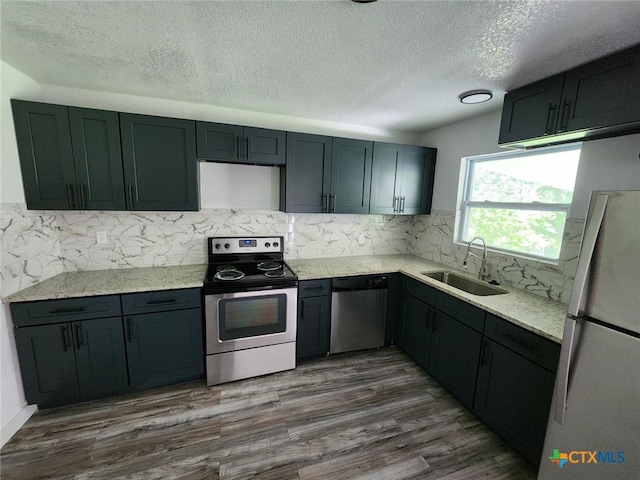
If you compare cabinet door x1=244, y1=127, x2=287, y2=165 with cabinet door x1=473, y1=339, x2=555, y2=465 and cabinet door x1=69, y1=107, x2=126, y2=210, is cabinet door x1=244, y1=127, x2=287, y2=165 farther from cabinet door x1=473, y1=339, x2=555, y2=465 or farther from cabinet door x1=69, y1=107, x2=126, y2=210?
cabinet door x1=473, y1=339, x2=555, y2=465

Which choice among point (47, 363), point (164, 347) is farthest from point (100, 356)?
point (164, 347)

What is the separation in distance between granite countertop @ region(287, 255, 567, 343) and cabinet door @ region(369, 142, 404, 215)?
622 mm

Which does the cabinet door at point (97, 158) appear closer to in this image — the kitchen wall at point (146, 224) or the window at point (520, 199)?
the kitchen wall at point (146, 224)

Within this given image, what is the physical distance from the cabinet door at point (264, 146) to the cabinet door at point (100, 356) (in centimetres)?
171

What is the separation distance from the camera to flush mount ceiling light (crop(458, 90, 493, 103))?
6.58 ft

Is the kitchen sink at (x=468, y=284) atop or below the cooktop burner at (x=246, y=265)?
below

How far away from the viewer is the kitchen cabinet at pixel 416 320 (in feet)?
7.94

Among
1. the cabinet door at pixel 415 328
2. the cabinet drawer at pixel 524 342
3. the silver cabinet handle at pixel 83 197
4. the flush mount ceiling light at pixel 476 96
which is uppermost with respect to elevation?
the flush mount ceiling light at pixel 476 96

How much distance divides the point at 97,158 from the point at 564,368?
3300mm

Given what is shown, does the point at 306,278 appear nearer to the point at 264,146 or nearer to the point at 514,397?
the point at 264,146

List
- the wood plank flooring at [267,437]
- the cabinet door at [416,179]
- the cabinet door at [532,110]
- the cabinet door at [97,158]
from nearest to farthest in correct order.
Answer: the wood plank flooring at [267,437], the cabinet door at [532,110], the cabinet door at [97,158], the cabinet door at [416,179]

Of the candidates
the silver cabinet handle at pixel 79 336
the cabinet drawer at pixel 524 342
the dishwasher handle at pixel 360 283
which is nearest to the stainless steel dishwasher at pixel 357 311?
the dishwasher handle at pixel 360 283

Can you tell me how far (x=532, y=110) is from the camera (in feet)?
5.98

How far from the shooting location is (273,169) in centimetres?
284
